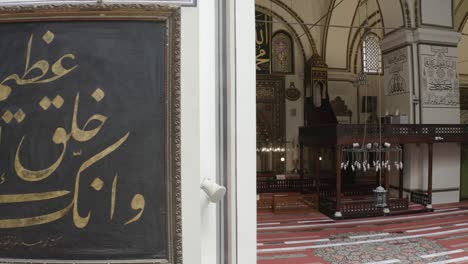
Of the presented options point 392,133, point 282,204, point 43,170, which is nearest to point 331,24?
point 392,133

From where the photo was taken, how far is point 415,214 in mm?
7375

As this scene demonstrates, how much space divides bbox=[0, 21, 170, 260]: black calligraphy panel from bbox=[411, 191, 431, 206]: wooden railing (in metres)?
7.69

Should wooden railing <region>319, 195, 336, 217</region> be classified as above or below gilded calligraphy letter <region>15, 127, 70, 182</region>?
below

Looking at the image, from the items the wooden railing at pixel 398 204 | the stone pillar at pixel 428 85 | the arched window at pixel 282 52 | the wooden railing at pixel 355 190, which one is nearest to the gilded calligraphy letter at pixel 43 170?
the wooden railing at pixel 398 204

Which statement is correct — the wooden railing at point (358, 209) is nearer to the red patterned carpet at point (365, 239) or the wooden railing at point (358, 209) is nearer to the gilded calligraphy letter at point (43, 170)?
the red patterned carpet at point (365, 239)

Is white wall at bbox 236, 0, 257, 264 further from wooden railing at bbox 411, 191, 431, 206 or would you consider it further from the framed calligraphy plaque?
wooden railing at bbox 411, 191, 431, 206

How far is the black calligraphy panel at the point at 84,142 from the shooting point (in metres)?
1.55

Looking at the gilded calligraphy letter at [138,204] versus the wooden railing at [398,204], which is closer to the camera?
the gilded calligraphy letter at [138,204]

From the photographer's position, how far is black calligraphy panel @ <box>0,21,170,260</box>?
1554 millimetres

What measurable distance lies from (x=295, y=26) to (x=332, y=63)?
1.65 metres

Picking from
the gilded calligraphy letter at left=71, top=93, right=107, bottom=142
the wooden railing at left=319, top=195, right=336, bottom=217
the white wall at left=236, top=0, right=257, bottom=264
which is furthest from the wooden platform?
the gilded calligraphy letter at left=71, top=93, right=107, bottom=142

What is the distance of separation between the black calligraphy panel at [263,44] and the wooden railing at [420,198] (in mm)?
5276

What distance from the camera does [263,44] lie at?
10.7m

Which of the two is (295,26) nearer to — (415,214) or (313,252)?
(415,214)
